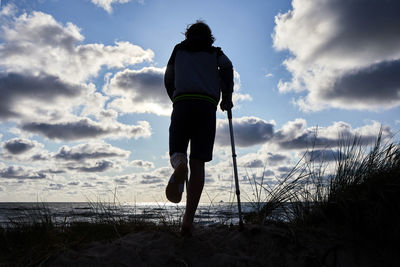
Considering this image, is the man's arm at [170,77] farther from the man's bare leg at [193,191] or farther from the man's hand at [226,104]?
the man's bare leg at [193,191]

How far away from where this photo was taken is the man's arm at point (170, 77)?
12.3ft

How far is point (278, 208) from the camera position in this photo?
13.5ft

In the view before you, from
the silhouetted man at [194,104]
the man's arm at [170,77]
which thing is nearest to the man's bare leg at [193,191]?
the silhouetted man at [194,104]

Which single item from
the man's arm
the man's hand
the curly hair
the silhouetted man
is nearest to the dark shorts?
the silhouetted man

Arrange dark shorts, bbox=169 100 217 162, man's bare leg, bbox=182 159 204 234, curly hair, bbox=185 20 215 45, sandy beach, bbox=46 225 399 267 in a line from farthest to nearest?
1. curly hair, bbox=185 20 215 45
2. dark shorts, bbox=169 100 217 162
3. man's bare leg, bbox=182 159 204 234
4. sandy beach, bbox=46 225 399 267

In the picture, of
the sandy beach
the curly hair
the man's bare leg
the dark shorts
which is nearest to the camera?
the sandy beach

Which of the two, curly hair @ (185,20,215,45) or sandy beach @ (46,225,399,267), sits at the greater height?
curly hair @ (185,20,215,45)

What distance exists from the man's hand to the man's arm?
27.1 inches

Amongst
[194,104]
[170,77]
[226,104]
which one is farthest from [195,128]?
[170,77]

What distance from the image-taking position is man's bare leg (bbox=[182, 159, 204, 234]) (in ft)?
10.2

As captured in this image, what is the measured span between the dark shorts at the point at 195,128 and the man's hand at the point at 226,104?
0.37 metres

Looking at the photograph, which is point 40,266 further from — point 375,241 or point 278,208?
point 375,241

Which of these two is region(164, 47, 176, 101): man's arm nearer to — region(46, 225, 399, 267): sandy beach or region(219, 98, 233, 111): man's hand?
region(219, 98, 233, 111): man's hand

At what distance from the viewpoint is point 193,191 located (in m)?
3.16
